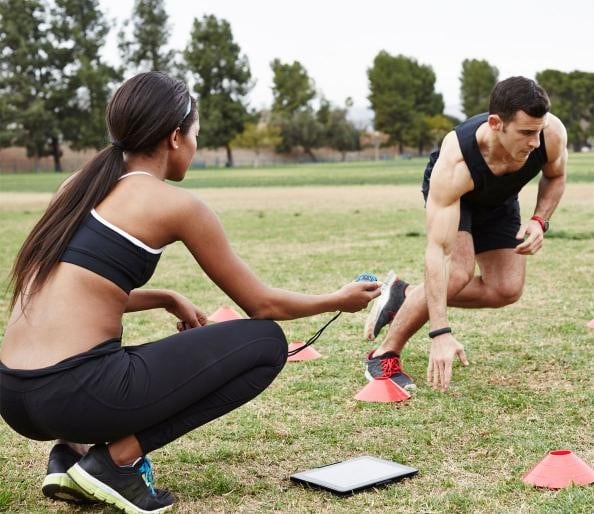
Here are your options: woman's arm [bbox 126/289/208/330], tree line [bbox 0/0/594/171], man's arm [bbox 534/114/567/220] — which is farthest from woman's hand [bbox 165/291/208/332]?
tree line [bbox 0/0/594/171]

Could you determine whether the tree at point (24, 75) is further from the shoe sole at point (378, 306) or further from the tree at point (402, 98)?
the shoe sole at point (378, 306)

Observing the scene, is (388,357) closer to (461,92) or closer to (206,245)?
(206,245)

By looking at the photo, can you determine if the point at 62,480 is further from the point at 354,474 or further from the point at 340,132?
the point at 340,132

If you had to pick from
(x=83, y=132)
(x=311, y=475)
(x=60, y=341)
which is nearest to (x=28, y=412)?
(x=60, y=341)

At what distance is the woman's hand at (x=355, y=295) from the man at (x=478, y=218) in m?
0.61

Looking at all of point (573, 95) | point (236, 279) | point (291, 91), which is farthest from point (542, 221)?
point (573, 95)

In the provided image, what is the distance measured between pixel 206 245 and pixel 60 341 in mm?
618

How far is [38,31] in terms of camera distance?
261 ft

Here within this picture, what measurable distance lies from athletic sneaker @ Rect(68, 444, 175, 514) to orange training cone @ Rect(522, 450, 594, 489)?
1.48 m

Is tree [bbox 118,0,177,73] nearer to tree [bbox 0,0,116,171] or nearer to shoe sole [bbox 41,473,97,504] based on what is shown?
tree [bbox 0,0,116,171]

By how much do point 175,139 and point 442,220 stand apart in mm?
1935

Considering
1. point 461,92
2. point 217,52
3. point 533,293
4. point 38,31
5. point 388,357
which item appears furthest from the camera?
point 461,92

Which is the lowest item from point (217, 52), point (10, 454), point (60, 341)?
point (10, 454)

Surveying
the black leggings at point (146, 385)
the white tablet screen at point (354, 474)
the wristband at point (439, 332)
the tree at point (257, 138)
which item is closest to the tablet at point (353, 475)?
the white tablet screen at point (354, 474)
